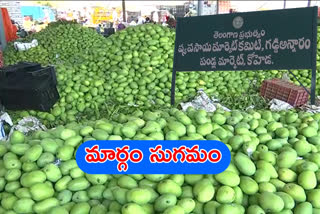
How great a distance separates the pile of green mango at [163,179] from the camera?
128 cm

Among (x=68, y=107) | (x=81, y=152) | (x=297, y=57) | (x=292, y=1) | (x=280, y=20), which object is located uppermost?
(x=292, y=1)

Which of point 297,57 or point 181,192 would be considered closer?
point 181,192

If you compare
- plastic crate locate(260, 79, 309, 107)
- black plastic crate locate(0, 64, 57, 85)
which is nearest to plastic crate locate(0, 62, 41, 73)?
black plastic crate locate(0, 64, 57, 85)

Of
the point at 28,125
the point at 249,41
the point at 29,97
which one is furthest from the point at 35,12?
the point at 249,41

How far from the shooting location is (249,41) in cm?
291

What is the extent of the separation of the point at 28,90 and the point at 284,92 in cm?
279

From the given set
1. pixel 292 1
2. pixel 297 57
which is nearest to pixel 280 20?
pixel 297 57

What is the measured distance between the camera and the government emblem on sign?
2.93 m

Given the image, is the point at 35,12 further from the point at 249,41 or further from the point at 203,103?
the point at 249,41

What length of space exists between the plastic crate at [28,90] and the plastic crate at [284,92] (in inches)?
98.4

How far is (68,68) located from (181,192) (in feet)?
9.11

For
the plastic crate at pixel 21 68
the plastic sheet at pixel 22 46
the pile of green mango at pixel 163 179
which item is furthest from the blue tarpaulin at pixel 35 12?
the pile of green mango at pixel 163 179

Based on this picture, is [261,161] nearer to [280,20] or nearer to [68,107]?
[280,20]

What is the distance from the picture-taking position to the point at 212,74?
12.0 ft
